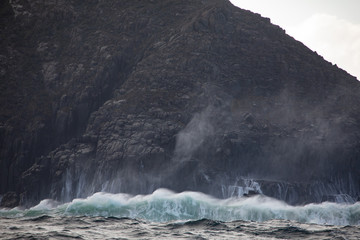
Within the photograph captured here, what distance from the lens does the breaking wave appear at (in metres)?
64.9

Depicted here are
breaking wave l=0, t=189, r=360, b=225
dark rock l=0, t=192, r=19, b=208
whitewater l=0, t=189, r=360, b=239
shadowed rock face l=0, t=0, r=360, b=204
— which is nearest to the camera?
whitewater l=0, t=189, r=360, b=239

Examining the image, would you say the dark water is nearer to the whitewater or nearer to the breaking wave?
the whitewater

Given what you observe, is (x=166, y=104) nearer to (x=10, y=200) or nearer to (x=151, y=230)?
(x=10, y=200)

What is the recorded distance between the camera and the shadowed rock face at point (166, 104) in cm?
7344

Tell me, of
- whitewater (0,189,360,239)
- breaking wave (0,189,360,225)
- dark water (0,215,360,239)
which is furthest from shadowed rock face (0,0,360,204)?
dark water (0,215,360,239)

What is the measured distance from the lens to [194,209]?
66312 mm

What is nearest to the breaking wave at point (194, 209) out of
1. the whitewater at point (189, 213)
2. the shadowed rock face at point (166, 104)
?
the whitewater at point (189, 213)

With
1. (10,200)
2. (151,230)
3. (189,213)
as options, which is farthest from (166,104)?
(151,230)

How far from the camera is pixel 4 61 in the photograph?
3661 inches

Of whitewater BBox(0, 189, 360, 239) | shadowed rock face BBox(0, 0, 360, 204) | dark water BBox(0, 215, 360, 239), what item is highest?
shadowed rock face BBox(0, 0, 360, 204)

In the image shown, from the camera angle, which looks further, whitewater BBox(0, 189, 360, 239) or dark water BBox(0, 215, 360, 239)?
whitewater BBox(0, 189, 360, 239)

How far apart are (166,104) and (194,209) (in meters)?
19.7

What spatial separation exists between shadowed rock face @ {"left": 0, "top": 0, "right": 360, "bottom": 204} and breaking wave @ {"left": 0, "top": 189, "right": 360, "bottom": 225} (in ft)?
6.81

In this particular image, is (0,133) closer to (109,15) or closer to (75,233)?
(109,15)
